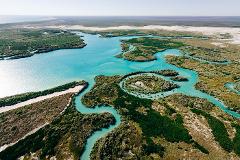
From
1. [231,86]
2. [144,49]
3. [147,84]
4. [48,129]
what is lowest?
[48,129]

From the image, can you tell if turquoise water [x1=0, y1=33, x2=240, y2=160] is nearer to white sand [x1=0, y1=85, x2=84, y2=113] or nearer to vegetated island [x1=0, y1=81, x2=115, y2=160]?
vegetated island [x1=0, y1=81, x2=115, y2=160]

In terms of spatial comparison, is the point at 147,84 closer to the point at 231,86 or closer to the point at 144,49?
the point at 231,86

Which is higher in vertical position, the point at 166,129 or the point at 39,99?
the point at 166,129

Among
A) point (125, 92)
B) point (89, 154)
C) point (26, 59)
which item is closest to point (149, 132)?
point (89, 154)

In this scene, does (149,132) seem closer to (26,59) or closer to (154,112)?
(154,112)

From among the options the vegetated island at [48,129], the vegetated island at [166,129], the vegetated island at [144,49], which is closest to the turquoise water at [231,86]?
the vegetated island at [166,129]

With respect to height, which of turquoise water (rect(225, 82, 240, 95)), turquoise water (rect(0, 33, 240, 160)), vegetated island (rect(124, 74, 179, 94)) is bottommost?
turquoise water (rect(0, 33, 240, 160))

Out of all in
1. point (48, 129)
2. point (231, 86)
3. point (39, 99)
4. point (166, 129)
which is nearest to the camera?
point (166, 129)

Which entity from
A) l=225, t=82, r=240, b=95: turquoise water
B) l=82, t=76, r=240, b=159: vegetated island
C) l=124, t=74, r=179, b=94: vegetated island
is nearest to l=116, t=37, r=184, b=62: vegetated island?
l=124, t=74, r=179, b=94: vegetated island

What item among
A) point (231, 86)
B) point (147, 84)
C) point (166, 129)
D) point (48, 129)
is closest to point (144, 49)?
point (147, 84)
